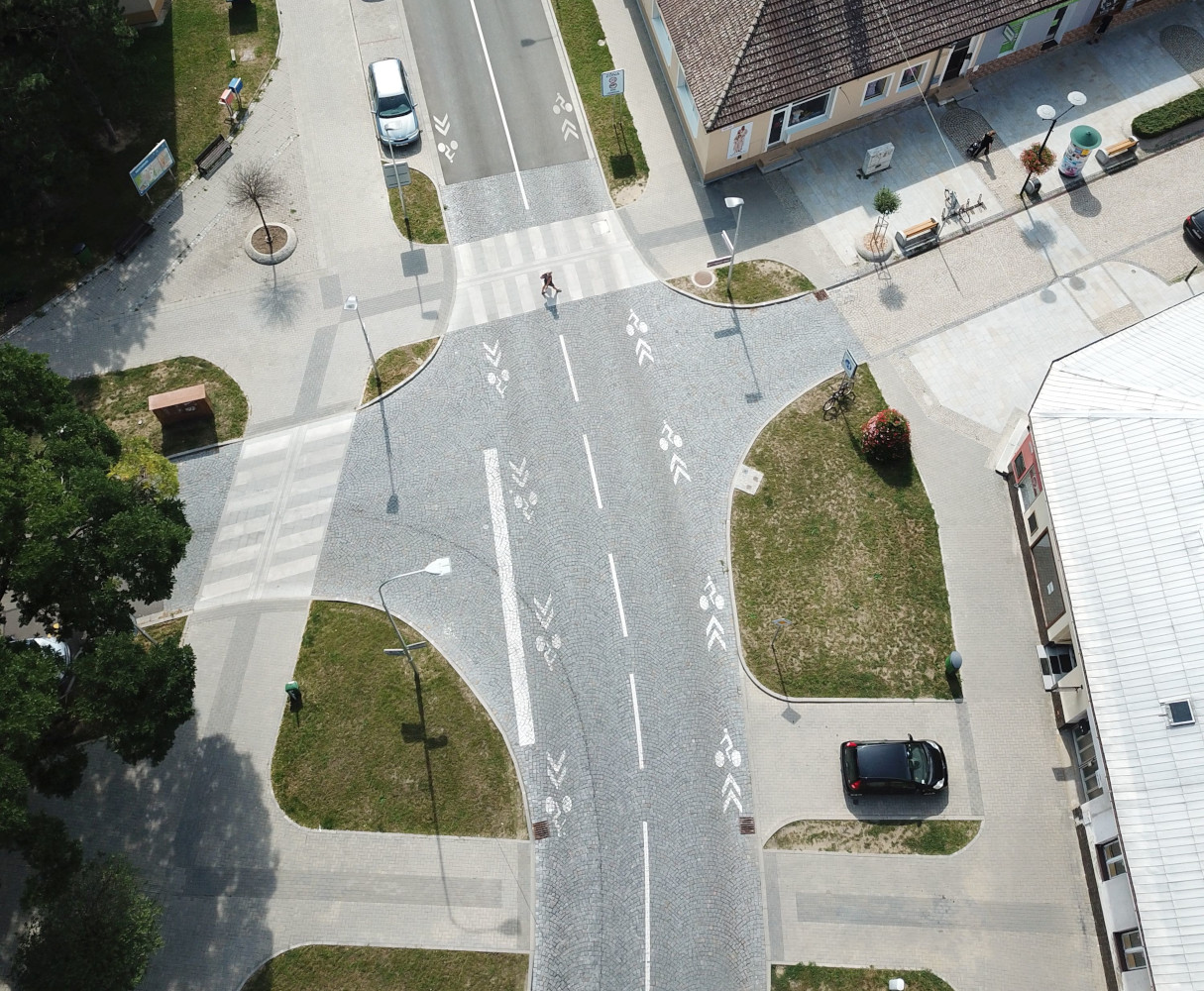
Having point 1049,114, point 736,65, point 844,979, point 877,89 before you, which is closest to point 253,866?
point 844,979

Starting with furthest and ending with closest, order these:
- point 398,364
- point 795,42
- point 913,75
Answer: point 913,75 < point 795,42 < point 398,364

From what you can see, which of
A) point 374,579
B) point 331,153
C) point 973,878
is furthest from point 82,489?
point 973,878

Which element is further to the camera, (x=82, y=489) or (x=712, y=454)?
(x=712, y=454)

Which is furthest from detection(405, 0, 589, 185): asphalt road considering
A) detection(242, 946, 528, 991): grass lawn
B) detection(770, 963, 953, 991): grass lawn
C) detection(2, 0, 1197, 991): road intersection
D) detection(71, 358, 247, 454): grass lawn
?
detection(770, 963, 953, 991): grass lawn

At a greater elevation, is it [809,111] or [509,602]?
[809,111]

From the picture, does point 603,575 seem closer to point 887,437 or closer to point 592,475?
point 592,475

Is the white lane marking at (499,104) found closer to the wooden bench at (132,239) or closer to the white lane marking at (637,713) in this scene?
the wooden bench at (132,239)

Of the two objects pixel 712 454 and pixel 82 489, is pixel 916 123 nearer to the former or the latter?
pixel 712 454

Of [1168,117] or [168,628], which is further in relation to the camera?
[1168,117]
